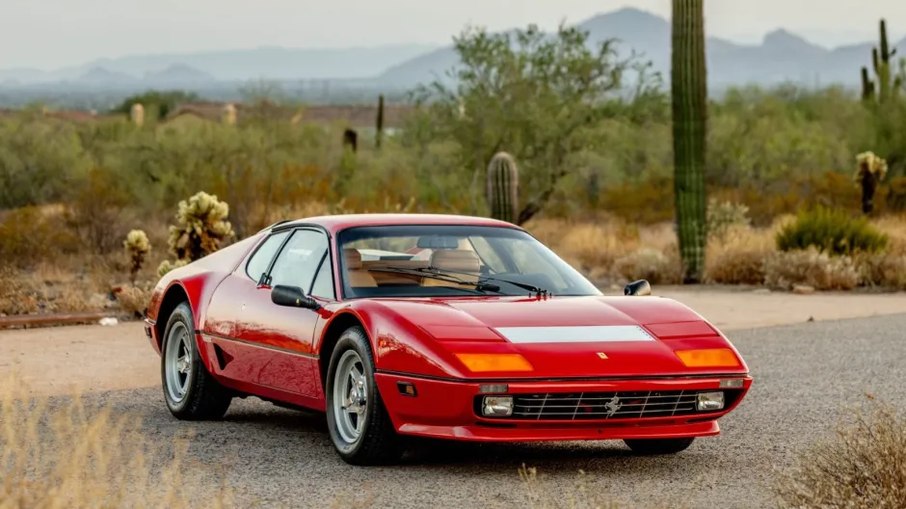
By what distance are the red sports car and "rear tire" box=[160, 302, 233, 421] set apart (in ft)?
0.06

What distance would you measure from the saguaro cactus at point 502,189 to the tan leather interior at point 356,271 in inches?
633

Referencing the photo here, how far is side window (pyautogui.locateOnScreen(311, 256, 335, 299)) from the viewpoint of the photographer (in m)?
9.17

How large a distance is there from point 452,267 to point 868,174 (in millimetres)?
23361

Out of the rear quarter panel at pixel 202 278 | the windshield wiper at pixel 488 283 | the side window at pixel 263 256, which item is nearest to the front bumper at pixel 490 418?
the windshield wiper at pixel 488 283

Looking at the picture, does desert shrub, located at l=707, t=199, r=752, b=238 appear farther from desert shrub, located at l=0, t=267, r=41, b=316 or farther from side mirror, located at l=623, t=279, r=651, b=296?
side mirror, located at l=623, t=279, r=651, b=296

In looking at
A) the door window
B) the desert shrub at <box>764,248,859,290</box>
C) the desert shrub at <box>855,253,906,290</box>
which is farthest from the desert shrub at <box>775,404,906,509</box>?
the desert shrub at <box>855,253,906,290</box>

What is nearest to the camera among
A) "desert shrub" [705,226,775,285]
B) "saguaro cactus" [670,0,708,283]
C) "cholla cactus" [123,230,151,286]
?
"cholla cactus" [123,230,151,286]

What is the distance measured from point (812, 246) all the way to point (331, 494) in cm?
1748

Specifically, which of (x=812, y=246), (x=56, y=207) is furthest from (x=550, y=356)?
(x=56, y=207)

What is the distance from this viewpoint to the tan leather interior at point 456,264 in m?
9.38

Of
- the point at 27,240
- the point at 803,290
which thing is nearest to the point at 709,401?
the point at 803,290

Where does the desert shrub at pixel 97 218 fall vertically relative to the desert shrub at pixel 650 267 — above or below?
above

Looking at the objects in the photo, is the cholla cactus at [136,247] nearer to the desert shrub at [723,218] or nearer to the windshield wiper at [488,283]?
the desert shrub at [723,218]

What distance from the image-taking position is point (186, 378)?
35.0 ft
